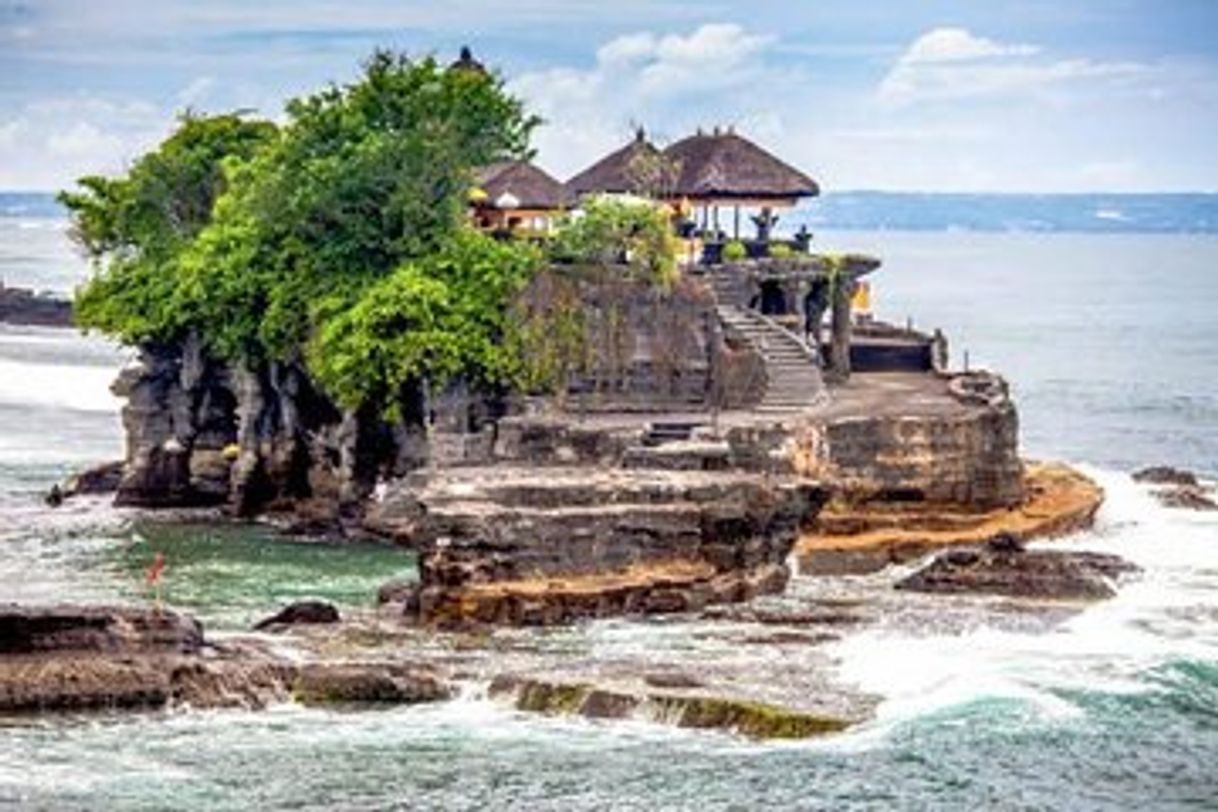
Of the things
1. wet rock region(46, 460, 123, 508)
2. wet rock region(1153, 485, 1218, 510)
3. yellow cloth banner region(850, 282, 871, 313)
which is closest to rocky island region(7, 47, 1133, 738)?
yellow cloth banner region(850, 282, 871, 313)

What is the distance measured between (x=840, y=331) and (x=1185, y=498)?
35.1 ft

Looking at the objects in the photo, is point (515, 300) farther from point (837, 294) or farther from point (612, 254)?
point (837, 294)

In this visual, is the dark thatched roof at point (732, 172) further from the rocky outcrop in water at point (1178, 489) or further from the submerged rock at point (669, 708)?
the submerged rock at point (669, 708)

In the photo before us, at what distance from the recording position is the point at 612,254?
7088 centimetres

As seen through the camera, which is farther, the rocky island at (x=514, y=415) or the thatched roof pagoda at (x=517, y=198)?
the thatched roof pagoda at (x=517, y=198)

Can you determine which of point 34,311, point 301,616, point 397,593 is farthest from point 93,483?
point 34,311

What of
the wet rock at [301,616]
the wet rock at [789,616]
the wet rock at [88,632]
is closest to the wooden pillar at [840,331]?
the wet rock at [789,616]

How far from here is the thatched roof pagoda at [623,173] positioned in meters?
76.2

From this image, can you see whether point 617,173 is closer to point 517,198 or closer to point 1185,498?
point 517,198

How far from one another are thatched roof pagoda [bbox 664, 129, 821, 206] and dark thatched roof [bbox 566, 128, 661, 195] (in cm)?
87

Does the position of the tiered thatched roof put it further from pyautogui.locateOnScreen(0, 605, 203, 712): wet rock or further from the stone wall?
pyautogui.locateOnScreen(0, 605, 203, 712): wet rock

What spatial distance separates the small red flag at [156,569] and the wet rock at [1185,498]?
Answer: 2718cm

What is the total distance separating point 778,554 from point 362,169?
1877 centimetres

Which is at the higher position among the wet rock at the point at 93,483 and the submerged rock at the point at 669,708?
the wet rock at the point at 93,483
